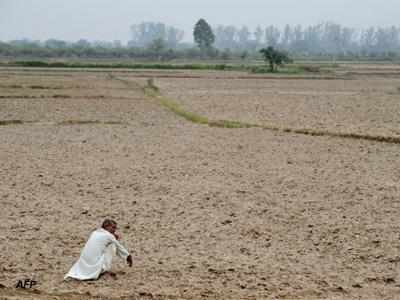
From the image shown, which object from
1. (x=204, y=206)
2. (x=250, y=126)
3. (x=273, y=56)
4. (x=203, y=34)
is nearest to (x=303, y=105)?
(x=250, y=126)

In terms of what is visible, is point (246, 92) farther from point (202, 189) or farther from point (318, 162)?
point (202, 189)

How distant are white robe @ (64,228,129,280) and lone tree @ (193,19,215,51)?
122620 mm

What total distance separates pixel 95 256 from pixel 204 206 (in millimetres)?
3380

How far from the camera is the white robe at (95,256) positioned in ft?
22.8

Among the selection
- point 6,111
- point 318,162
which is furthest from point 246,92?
point 318,162

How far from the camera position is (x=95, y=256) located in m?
6.96

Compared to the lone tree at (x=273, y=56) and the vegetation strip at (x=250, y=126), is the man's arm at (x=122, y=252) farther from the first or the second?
A: the lone tree at (x=273, y=56)

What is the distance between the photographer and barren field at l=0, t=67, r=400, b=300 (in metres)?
7.04

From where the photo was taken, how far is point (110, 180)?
11875 millimetres

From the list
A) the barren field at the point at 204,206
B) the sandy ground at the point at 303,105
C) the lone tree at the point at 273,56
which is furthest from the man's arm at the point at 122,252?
the lone tree at the point at 273,56

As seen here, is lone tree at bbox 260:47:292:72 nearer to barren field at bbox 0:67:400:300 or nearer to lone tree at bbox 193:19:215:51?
barren field at bbox 0:67:400:300

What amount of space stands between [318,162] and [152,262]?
23.0 ft

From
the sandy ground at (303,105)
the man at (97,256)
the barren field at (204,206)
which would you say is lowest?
the sandy ground at (303,105)

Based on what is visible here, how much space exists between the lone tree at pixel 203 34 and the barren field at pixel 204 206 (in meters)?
110
